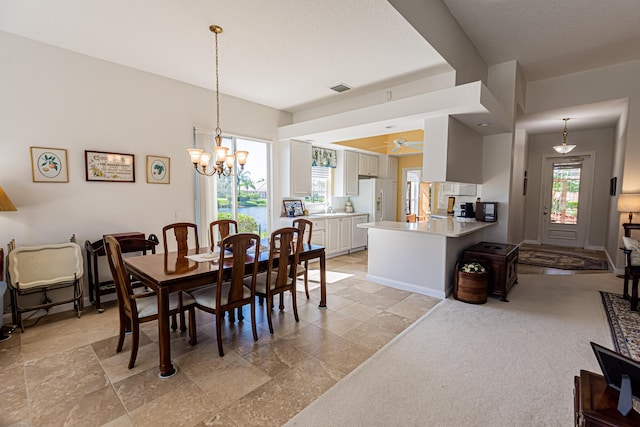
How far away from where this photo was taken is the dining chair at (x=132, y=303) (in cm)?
226

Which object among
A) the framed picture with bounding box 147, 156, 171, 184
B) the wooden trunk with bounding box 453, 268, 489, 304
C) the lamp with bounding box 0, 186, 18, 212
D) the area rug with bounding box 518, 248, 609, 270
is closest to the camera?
the lamp with bounding box 0, 186, 18, 212

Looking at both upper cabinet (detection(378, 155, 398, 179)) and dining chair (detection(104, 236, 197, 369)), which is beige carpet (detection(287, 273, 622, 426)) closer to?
dining chair (detection(104, 236, 197, 369))

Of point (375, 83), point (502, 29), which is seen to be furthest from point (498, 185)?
point (375, 83)

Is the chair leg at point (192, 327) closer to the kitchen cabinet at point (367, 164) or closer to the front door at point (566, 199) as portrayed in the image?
the kitchen cabinet at point (367, 164)

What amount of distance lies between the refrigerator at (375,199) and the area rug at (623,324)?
4.13 meters

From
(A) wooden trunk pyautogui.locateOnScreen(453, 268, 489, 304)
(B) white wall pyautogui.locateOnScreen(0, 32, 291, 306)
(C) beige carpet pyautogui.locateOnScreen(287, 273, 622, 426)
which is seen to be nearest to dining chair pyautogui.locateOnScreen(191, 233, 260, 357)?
(C) beige carpet pyautogui.locateOnScreen(287, 273, 622, 426)

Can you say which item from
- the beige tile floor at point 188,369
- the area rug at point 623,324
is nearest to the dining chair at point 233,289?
the beige tile floor at point 188,369

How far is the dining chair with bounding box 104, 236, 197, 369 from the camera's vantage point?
226 cm

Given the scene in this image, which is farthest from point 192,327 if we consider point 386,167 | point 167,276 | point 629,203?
point 386,167

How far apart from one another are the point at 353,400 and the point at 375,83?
3.95 meters

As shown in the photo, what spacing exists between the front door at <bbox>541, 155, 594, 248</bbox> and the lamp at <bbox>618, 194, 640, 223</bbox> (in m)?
3.01

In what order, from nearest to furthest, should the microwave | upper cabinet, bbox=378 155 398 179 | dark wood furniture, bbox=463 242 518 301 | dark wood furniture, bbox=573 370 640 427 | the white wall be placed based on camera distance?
1. dark wood furniture, bbox=573 370 640 427
2. the white wall
3. dark wood furniture, bbox=463 242 518 301
4. the microwave
5. upper cabinet, bbox=378 155 398 179

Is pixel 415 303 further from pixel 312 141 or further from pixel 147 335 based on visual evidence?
pixel 312 141

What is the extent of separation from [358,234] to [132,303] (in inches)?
202
